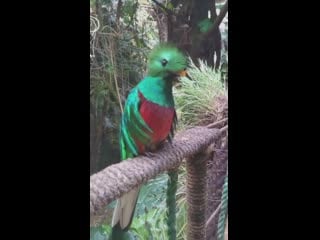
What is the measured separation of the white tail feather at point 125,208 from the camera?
1.99 metres

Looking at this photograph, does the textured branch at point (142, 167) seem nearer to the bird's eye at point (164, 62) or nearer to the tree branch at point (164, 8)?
the bird's eye at point (164, 62)

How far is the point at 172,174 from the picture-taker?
6.95 feet

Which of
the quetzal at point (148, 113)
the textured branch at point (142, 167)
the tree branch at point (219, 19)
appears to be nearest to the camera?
the textured branch at point (142, 167)

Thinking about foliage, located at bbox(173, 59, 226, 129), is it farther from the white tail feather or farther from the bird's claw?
the white tail feather

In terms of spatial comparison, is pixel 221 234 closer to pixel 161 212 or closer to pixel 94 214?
pixel 161 212

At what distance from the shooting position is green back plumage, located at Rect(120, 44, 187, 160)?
200cm

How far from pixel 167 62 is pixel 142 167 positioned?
39cm

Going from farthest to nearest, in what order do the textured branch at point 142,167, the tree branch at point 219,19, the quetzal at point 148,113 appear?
1. the tree branch at point 219,19
2. the quetzal at point 148,113
3. the textured branch at point 142,167

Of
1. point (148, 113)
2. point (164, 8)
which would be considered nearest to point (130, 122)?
point (148, 113)

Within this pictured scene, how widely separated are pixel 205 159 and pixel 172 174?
16 cm

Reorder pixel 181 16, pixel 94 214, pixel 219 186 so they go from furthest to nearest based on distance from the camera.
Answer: pixel 219 186 < pixel 181 16 < pixel 94 214

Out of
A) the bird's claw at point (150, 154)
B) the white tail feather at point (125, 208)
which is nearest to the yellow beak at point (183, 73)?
the bird's claw at point (150, 154)

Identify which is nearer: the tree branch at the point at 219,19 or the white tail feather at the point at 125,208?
the white tail feather at the point at 125,208
